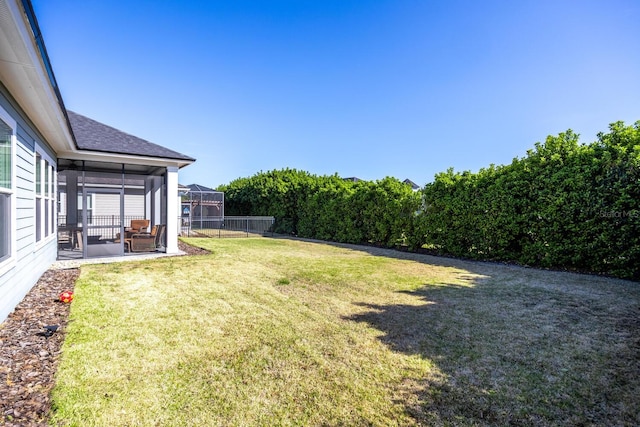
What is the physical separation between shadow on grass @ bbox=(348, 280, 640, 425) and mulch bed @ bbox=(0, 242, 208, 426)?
2.86 meters

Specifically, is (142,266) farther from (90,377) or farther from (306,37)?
(306,37)

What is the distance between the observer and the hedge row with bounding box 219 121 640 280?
7.32 metres

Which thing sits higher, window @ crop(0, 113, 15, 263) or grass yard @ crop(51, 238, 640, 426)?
window @ crop(0, 113, 15, 263)

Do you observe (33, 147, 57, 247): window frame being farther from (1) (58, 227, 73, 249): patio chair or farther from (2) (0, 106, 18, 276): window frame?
(1) (58, 227, 73, 249): patio chair

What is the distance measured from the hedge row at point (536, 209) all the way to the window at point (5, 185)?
35.6 ft

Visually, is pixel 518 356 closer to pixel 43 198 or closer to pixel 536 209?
pixel 536 209

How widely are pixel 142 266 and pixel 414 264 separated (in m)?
7.57

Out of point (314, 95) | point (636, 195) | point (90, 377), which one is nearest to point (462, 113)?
point (314, 95)

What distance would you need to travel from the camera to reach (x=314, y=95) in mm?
17078

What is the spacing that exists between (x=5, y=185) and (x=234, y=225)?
17532 mm

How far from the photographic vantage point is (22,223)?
197 inches

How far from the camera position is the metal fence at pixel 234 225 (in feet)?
65.5

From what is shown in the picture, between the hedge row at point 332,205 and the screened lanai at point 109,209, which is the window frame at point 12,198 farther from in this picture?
the hedge row at point 332,205

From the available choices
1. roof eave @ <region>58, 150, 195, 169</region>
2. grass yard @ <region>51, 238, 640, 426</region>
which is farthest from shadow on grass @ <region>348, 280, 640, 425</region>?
roof eave @ <region>58, 150, 195, 169</region>
